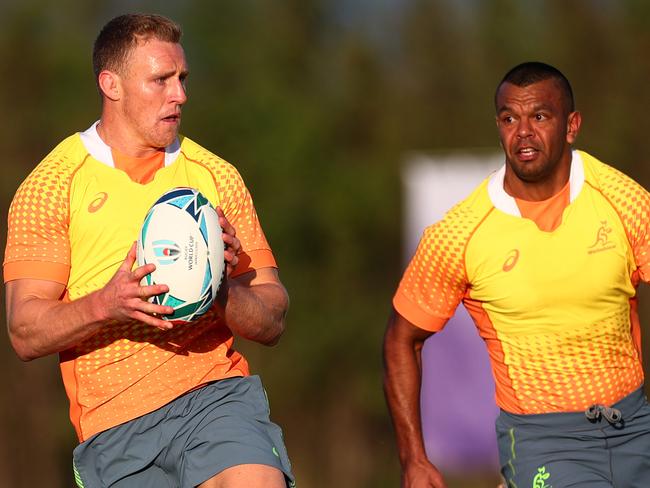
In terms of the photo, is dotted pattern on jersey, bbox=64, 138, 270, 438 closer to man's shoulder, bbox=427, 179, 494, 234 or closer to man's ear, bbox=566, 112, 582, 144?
man's shoulder, bbox=427, 179, 494, 234

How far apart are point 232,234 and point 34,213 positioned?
92 centimetres

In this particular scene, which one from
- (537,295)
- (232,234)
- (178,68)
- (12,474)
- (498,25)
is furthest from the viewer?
(498,25)

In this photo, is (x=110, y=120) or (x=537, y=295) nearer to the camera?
(x=110, y=120)

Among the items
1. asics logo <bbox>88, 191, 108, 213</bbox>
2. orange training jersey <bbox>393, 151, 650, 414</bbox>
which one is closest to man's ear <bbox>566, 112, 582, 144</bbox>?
orange training jersey <bbox>393, 151, 650, 414</bbox>

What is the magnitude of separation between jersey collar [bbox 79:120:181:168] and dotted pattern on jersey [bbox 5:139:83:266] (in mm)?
223

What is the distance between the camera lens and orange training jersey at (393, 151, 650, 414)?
6.52 metres

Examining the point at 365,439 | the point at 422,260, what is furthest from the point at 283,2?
the point at 422,260

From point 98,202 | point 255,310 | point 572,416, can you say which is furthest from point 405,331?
point 98,202

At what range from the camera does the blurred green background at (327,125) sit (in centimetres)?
2606

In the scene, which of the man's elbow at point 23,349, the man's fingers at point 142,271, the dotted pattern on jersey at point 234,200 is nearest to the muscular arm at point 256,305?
the dotted pattern on jersey at point 234,200

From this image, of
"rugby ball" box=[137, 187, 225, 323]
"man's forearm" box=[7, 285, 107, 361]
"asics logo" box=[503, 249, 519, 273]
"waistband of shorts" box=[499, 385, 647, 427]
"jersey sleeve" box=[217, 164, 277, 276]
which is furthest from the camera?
"asics logo" box=[503, 249, 519, 273]

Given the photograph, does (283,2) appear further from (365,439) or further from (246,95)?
(365,439)

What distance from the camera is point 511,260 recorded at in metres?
6.64

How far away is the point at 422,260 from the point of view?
686 centimetres
